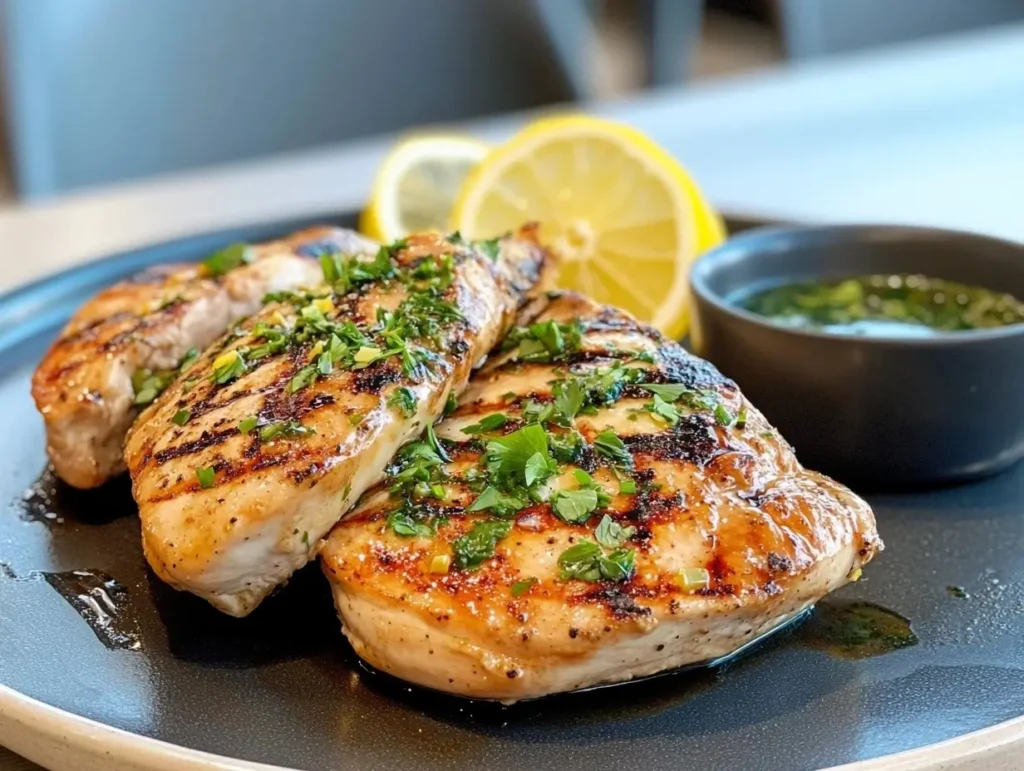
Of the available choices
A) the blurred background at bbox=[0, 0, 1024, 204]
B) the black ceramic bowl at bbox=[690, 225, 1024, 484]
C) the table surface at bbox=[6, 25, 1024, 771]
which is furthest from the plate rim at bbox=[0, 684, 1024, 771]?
the blurred background at bbox=[0, 0, 1024, 204]

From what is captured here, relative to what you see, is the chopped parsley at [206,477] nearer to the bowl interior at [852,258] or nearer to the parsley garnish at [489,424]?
the parsley garnish at [489,424]

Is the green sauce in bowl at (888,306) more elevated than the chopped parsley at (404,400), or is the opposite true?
the chopped parsley at (404,400)

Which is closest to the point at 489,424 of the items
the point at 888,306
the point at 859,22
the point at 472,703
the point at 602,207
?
the point at 472,703

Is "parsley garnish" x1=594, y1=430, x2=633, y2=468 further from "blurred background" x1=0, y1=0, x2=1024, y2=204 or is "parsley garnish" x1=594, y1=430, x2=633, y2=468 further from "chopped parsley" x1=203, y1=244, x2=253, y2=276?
"blurred background" x1=0, y1=0, x2=1024, y2=204

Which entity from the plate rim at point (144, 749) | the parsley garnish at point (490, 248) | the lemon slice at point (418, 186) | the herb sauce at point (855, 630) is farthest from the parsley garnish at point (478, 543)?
the lemon slice at point (418, 186)

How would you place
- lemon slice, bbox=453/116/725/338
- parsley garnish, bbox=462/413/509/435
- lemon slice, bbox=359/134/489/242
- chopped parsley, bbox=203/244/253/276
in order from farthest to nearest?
lemon slice, bbox=359/134/489/242
lemon slice, bbox=453/116/725/338
chopped parsley, bbox=203/244/253/276
parsley garnish, bbox=462/413/509/435

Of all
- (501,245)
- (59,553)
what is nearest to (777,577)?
(501,245)
